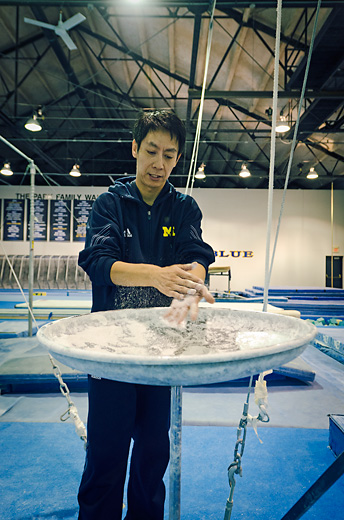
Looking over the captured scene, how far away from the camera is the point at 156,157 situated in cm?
100

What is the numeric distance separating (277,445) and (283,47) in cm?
626

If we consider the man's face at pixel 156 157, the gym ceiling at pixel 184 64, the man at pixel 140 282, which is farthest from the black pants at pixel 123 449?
the gym ceiling at pixel 184 64

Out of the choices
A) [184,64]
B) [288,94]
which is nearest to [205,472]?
[288,94]

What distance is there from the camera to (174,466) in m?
0.62

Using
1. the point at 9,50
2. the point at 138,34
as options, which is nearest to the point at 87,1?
the point at 138,34

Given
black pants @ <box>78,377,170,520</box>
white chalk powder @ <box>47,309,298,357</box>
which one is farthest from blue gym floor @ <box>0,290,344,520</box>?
white chalk powder @ <box>47,309,298,357</box>

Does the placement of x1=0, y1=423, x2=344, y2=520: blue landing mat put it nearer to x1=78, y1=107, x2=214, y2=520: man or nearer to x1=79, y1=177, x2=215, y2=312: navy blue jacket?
x1=78, y1=107, x2=214, y2=520: man

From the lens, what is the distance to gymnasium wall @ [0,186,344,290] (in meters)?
10.0

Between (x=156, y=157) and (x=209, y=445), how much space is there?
60.1 inches

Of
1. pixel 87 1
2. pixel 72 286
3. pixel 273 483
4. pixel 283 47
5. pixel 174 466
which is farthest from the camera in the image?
pixel 72 286

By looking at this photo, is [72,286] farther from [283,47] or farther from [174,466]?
[174,466]

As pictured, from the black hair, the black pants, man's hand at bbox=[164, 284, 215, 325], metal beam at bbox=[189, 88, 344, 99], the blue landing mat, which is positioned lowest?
the blue landing mat

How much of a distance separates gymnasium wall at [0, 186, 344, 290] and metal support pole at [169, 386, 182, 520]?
9413 millimetres

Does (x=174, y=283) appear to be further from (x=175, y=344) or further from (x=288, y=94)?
(x=288, y=94)
